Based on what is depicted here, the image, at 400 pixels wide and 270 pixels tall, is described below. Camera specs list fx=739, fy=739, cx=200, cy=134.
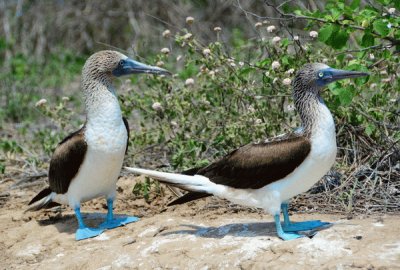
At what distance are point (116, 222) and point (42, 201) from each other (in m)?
0.75

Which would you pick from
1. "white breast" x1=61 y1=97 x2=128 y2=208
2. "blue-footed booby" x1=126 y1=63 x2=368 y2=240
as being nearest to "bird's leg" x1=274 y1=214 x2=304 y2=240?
"blue-footed booby" x1=126 y1=63 x2=368 y2=240

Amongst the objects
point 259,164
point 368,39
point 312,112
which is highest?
point 368,39

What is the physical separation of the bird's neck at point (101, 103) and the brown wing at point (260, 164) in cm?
87

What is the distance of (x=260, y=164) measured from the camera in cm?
471

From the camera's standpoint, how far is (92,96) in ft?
18.2

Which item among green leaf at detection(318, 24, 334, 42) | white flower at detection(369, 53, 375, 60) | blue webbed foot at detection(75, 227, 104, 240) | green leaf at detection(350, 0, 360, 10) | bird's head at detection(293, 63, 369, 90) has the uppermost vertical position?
green leaf at detection(350, 0, 360, 10)

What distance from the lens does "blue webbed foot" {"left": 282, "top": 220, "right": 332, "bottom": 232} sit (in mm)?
4770

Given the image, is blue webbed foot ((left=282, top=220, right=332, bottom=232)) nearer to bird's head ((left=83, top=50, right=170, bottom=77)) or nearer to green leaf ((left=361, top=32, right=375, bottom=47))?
green leaf ((left=361, top=32, right=375, bottom=47))

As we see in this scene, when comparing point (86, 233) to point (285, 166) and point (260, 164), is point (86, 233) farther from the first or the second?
point (285, 166)

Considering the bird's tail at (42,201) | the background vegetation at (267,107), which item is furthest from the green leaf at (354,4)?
the bird's tail at (42,201)

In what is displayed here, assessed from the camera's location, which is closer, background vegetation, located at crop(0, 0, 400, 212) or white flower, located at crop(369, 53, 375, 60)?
background vegetation, located at crop(0, 0, 400, 212)

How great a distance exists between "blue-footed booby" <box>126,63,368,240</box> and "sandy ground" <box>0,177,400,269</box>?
24cm

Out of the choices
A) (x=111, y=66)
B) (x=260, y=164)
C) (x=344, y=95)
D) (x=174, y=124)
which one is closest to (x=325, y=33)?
(x=344, y=95)

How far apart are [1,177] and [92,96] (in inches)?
92.4
